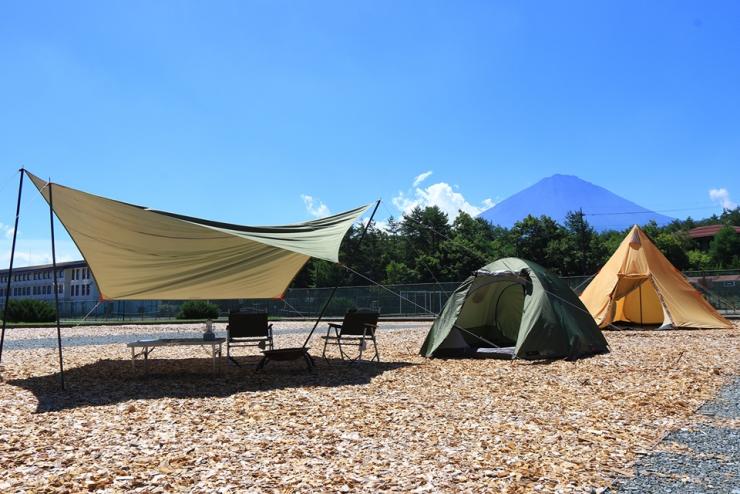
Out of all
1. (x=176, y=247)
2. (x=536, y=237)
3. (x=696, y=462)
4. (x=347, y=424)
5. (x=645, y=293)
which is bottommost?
(x=696, y=462)

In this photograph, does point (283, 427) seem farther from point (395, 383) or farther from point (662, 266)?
point (662, 266)

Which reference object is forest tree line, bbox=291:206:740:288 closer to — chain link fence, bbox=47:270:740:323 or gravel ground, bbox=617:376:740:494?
chain link fence, bbox=47:270:740:323

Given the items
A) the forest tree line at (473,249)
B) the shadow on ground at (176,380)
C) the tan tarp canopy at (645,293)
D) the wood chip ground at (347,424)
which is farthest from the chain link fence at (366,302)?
the wood chip ground at (347,424)

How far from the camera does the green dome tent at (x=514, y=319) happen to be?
9.47 metres

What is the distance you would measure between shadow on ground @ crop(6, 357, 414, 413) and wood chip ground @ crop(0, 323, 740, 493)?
0.03 metres

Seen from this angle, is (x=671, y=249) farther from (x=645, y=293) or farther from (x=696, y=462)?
(x=696, y=462)

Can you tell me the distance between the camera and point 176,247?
28.0 feet

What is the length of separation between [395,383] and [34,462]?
169 inches

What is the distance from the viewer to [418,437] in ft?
15.7

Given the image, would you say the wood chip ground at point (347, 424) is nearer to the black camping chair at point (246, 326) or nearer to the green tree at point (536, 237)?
the black camping chair at point (246, 326)

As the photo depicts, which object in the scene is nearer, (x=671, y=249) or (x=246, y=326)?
(x=246, y=326)

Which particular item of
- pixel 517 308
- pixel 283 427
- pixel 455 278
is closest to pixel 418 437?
pixel 283 427

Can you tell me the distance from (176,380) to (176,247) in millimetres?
1906

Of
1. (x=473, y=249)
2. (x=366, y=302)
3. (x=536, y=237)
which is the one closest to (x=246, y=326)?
(x=366, y=302)
